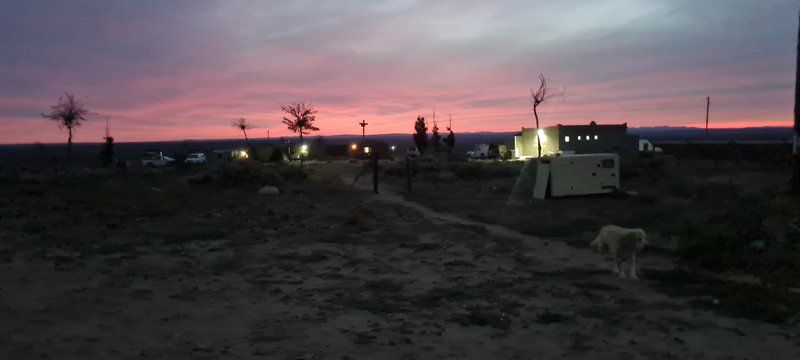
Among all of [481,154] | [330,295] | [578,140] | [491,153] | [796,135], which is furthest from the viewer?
[491,153]

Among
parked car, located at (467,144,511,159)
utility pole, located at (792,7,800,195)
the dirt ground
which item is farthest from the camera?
parked car, located at (467,144,511,159)

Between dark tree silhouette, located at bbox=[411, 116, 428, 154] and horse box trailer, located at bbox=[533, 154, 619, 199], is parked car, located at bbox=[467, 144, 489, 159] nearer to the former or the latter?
dark tree silhouette, located at bbox=[411, 116, 428, 154]

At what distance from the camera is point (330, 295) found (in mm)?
9969

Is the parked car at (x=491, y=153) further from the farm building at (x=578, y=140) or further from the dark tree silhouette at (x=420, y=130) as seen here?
the dark tree silhouette at (x=420, y=130)

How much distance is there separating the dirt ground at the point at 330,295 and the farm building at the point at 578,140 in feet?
142

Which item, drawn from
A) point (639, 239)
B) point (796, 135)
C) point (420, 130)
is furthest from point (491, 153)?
point (639, 239)

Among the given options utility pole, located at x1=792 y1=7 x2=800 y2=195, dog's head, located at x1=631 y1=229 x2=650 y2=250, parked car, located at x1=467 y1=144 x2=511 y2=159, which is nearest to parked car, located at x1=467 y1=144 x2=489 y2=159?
parked car, located at x1=467 y1=144 x2=511 y2=159

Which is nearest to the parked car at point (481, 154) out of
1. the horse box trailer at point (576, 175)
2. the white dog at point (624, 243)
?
the horse box trailer at point (576, 175)

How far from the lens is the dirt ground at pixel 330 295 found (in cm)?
725

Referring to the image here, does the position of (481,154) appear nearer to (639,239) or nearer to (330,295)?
(639,239)

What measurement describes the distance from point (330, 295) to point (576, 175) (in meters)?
18.3

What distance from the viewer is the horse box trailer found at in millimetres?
25547

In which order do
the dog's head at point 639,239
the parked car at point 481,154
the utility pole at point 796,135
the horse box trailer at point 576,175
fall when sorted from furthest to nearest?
the parked car at point 481,154 < the horse box trailer at point 576,175 < the utility pole at point 796,135 < the dog's head at point 639,239

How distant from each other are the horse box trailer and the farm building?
109 ft
